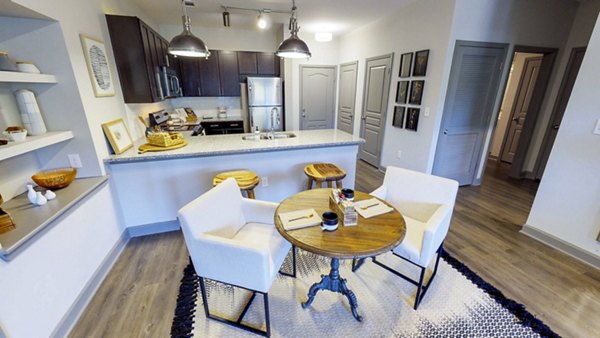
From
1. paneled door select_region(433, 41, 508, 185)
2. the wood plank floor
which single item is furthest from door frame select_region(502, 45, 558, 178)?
the wood plank floor

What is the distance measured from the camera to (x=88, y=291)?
70.1 inches

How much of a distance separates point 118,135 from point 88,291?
1.37m

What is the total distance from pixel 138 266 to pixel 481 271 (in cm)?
293

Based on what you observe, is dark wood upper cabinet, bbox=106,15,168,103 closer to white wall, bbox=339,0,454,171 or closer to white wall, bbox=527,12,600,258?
white wall, bbox=339,0,454,171

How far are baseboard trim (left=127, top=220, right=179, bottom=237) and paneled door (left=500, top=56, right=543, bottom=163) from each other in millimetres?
5568

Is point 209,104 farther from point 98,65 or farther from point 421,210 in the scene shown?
point 421,210

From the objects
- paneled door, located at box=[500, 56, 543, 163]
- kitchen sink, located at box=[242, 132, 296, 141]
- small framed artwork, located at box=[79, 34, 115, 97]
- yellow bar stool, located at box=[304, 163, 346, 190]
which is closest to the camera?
small framed artwork, located at box=[79, 34, 115, 97]

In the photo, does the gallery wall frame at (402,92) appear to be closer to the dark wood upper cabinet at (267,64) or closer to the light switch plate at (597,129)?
the light switch plate at (597,129)

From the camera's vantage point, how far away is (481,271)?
6.66 ft

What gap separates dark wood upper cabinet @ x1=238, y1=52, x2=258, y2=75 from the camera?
16.3 ft

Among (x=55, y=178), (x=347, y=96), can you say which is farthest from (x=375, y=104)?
(x=55, y=178)

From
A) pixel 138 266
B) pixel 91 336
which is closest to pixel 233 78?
pixel 138 266

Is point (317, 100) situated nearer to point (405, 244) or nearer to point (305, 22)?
point (305, 22)

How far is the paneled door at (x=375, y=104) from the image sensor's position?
4129mm
